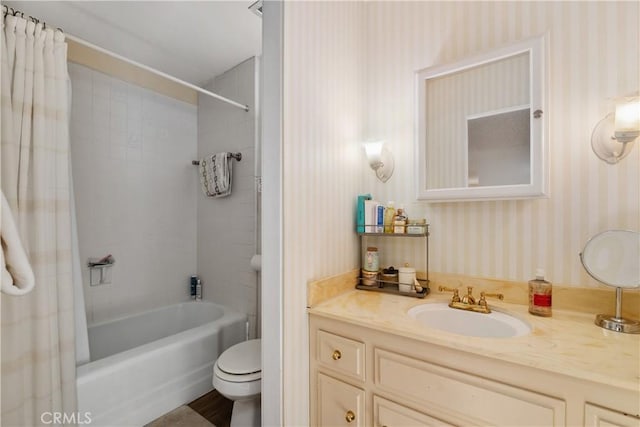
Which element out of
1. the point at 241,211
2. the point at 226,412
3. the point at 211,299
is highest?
the point at 241,211

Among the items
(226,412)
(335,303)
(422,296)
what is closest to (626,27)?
(422,296)

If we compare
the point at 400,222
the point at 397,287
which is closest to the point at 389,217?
the point at 400,222

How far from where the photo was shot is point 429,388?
93 centimetres

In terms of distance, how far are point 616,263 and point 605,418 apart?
54 cm

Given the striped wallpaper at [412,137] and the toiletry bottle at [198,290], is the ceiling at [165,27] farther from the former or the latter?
the toiletry bottle at [198,290]

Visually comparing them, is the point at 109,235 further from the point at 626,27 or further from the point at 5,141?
the point at 626,27

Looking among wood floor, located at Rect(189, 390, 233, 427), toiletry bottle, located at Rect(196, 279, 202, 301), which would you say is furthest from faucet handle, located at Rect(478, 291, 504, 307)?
toiletry bottle, located at Rect(196, 279, 202, 301)

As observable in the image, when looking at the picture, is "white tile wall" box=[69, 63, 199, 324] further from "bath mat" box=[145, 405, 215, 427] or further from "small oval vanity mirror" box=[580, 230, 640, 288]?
"small oval vanity mirror" box=[580, 230, 640, 288]

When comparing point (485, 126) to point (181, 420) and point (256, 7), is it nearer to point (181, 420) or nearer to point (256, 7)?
point (256, 7)

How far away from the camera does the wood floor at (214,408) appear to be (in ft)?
5.47

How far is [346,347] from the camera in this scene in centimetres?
110

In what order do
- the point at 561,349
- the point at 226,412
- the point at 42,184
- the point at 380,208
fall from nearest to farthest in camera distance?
1. the point at 561,349
2. the point at 42,184
3. the point at 380,208
4. the point at 226,412

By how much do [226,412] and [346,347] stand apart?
1137 mm

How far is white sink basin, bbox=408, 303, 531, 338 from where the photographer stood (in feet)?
3.60
